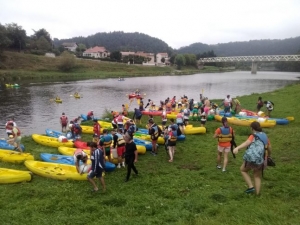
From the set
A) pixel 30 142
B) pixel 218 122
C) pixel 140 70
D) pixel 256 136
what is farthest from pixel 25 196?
pixel 140 70

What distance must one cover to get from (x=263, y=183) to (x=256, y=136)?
209 centimetres

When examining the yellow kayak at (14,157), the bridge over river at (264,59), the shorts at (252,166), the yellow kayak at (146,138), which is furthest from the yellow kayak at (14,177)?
the bridge over river at (264,59)

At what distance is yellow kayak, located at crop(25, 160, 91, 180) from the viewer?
8688mm

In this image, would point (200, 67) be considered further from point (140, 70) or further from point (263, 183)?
point (263, 183)

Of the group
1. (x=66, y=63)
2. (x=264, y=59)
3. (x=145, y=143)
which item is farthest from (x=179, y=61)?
(x=145, y=143)

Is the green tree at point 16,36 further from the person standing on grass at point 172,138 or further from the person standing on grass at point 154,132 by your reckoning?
the person standing on grass at point 172,138

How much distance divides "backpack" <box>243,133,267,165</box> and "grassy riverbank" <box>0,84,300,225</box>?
3.05 ft

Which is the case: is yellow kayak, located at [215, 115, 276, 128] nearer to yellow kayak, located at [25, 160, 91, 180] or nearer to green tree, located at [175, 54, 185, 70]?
yellow kayak, located at [25, 160, 91, 180]

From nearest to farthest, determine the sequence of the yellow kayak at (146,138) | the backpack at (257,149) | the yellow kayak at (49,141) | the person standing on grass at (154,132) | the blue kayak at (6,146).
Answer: the backpack at (257,149)
the person standing on grass at (154,132)
the blue kayak at (6,146)
the yellow kayak at (146,138)
the yellow kayak at (49,141)

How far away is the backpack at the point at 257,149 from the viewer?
580 centimetres

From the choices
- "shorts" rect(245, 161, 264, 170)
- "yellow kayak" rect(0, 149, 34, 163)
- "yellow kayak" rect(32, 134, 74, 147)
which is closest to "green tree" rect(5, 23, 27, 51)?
"yellow kayak" rect(32, 134, 74, 147)

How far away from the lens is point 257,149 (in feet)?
19.0

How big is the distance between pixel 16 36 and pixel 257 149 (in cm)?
7838

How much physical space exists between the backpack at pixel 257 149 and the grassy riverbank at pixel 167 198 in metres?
0.93
